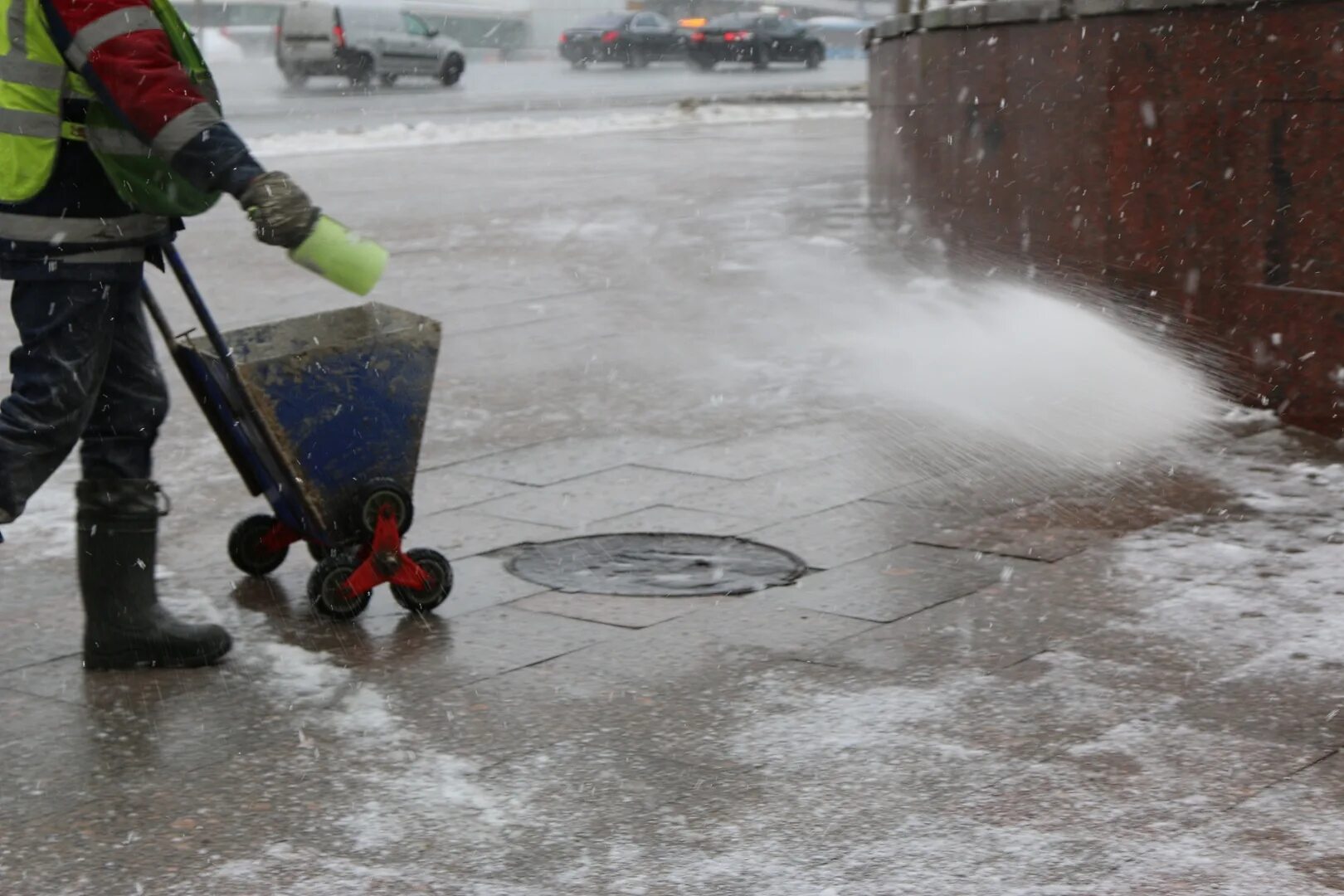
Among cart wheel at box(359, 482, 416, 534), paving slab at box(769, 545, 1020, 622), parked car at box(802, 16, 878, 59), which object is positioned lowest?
parked car at box(802, 16, 878, 59)

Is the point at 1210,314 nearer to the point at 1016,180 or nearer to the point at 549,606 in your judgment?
the point at 1016,180

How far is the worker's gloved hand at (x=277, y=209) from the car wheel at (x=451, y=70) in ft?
114

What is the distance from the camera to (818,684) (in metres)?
4.46

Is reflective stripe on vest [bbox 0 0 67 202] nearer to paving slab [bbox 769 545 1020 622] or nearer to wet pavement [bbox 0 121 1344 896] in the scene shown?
wet pavement [bbox 0 121 1344 896]

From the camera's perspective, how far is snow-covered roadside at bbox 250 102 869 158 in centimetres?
2165

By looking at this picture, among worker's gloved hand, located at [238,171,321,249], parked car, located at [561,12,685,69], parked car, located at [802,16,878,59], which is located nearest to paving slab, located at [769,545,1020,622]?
worker's gloved hand, located at [238,171,321,249]

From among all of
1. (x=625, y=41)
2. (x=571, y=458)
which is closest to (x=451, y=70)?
(x=625, y=41)

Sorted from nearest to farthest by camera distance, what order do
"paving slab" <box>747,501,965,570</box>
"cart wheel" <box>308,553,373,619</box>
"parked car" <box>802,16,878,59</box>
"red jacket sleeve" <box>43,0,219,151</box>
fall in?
"red jacket sleeve" <box>43,0,219,151</box>
"cart wheel" <box>308,553,373,619</box>
"paving slab" <box>747,501,965,570</box>
"parked car" <box>802,16,878,59</box>

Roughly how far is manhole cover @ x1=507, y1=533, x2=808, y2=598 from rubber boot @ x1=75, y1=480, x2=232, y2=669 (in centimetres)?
106

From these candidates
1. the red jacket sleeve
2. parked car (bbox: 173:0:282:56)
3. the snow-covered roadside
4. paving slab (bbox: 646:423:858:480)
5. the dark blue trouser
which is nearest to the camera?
the red jacket sleeve

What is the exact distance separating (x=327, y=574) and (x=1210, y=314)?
3940 mm

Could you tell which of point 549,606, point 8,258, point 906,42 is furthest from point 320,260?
point 906,42

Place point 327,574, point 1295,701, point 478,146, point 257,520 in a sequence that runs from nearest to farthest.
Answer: point 1295,701, point 327,574, point 257,520, point 478,146

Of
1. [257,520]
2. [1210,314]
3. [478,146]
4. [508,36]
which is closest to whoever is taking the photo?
[257,520]
